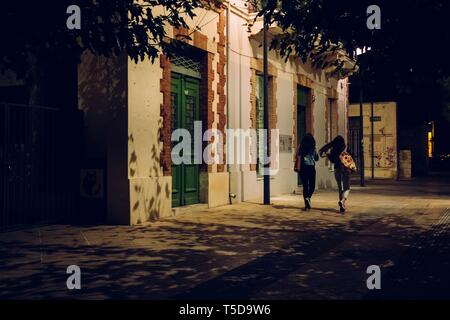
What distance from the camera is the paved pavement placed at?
5.24m

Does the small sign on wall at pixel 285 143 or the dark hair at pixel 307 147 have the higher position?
the small sign on wall at pixel 285 143

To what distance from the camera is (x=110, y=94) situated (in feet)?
33.4

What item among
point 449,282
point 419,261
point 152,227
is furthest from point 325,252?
point 152,227

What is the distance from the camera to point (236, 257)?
6949 mm

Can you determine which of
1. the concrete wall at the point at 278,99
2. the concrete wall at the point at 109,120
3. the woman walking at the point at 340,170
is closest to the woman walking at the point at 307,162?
the woman walking at the point at 340,170

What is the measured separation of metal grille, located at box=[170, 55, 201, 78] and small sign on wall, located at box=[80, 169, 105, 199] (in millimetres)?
3146

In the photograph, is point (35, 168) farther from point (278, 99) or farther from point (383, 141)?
point (383, 141)

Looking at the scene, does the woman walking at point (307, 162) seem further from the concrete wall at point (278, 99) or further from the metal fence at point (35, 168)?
the metal fence at point (35, 168)

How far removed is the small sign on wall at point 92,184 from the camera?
1020 cm

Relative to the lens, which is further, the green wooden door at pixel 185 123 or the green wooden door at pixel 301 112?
the green wooden door at pixel 301 112

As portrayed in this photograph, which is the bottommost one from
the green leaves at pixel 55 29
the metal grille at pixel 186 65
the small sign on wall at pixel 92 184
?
the small sign on wall at pixel 92 184

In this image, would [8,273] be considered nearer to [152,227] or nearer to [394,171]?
[152,227]

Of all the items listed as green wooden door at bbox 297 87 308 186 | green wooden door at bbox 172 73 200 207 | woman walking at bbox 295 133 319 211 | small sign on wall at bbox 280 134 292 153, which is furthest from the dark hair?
green wooden door at bbox 297 87 308 186

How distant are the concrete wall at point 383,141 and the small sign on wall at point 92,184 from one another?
22616 millimetres
